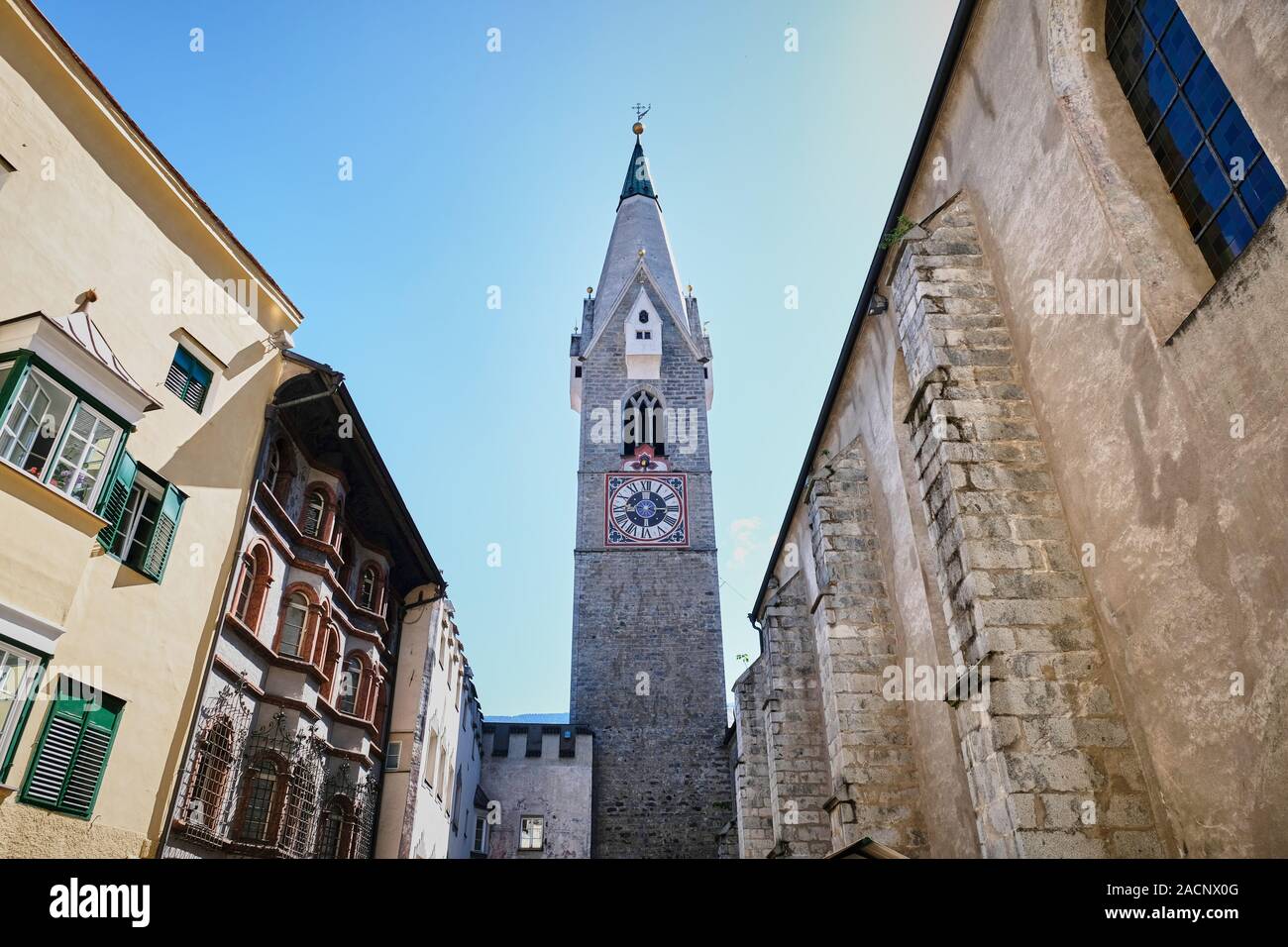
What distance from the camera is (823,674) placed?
1398 cm

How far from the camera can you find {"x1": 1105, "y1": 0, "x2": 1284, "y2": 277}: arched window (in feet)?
20.9

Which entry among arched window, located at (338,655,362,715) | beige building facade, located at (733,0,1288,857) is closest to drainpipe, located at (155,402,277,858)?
arched window, located at (338,655,362,715)

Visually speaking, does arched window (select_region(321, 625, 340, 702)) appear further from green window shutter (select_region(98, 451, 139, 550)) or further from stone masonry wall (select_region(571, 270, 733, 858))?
stone masonry wall (select_region(571, 270, 733, 858))

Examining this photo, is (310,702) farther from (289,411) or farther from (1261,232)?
(1261,232)

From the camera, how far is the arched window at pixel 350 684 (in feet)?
54.7

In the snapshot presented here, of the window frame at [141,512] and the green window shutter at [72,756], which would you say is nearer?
the green window shutter at [72,756]

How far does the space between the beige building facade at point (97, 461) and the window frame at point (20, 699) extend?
0.08 feet

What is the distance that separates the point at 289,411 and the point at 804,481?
9.96m

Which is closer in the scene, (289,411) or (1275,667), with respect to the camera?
(1275,667)

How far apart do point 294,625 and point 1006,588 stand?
1167 cm

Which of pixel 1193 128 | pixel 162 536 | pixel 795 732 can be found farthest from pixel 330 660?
pixel 1193 128

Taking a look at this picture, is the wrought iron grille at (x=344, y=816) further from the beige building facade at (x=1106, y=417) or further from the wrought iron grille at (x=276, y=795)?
the beige building facade at (x=1106, y=417)

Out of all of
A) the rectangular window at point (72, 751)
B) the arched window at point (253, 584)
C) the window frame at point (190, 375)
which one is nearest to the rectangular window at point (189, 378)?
the window frame at point (190, 375)
